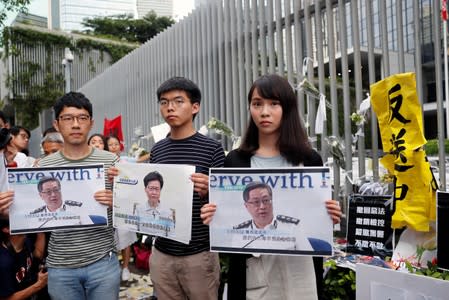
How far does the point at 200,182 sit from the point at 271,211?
0.40 m

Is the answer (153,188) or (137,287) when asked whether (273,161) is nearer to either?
(153,188)

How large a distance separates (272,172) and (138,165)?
0.79 metres

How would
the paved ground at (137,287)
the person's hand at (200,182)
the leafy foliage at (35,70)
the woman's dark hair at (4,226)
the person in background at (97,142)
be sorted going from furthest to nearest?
the leafy foliage at (35,70), the person in background at (97,142), the paved ground at (137,287), the woman's dark hair at (4,226), the person's hand at (200,182)

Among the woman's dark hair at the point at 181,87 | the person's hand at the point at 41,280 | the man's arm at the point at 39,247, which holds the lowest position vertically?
the person's hand at the point at 41,280

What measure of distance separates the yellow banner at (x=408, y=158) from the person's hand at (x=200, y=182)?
1195 millimetres

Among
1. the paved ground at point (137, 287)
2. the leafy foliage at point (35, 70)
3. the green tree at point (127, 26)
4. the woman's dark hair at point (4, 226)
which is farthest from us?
the green tree at point (127, 26)

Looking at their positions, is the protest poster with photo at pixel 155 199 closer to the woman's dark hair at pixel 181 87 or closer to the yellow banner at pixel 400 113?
the woman's dark hair at pixel 181 87

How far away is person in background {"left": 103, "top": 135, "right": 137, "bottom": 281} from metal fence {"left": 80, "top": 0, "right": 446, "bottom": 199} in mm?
1348

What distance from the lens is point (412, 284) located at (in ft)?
6.79

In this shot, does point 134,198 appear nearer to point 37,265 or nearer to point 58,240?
point 58,240

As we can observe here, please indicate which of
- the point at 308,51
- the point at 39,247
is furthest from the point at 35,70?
the point at 39,247

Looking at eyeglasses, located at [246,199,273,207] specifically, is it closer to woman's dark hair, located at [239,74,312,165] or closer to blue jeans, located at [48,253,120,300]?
woman's dark hair, located at [239,74,312,165]

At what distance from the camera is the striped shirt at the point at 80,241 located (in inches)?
83.8

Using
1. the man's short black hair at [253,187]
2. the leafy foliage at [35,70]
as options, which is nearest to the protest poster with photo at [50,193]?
the man's short black hair at [253,187]
